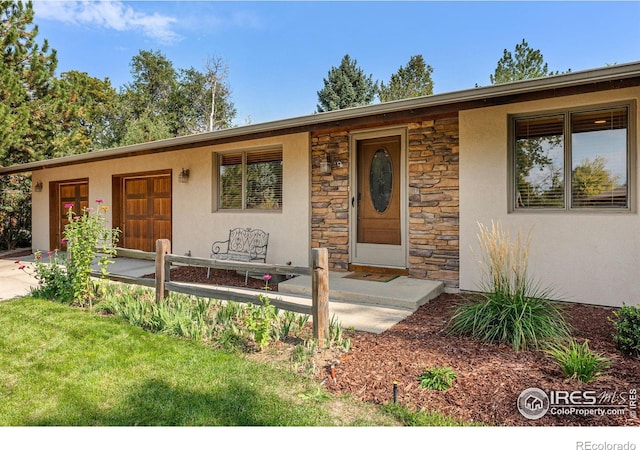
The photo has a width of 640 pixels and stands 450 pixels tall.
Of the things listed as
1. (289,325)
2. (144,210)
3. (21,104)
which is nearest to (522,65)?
(144,210)

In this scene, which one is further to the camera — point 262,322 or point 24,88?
point 24,88

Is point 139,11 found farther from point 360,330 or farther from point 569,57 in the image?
point 569,57

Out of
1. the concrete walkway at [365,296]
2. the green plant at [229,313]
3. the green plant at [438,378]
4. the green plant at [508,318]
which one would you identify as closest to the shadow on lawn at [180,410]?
the green plant at [438,378]

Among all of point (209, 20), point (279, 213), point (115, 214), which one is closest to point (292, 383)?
point (279, 213)

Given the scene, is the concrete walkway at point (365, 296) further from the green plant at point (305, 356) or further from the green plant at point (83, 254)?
the green plant at point (83, 254)

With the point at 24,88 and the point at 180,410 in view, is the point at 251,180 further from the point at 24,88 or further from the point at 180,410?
the point at 24,88

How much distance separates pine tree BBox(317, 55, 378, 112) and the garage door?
15.9 metres

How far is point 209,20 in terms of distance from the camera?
1104cm

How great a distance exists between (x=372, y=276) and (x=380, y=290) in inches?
32.6

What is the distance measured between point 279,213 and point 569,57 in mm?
16207

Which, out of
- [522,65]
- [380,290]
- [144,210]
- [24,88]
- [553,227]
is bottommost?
[380,290]

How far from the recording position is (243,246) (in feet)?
23.4

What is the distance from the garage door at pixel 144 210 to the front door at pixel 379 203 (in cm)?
461

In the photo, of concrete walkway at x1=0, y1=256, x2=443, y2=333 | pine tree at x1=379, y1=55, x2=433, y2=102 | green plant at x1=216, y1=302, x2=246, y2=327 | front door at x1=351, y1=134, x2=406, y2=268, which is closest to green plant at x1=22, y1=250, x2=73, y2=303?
concrete walkway at x1=0, y1=256, x2=443, y2=333
